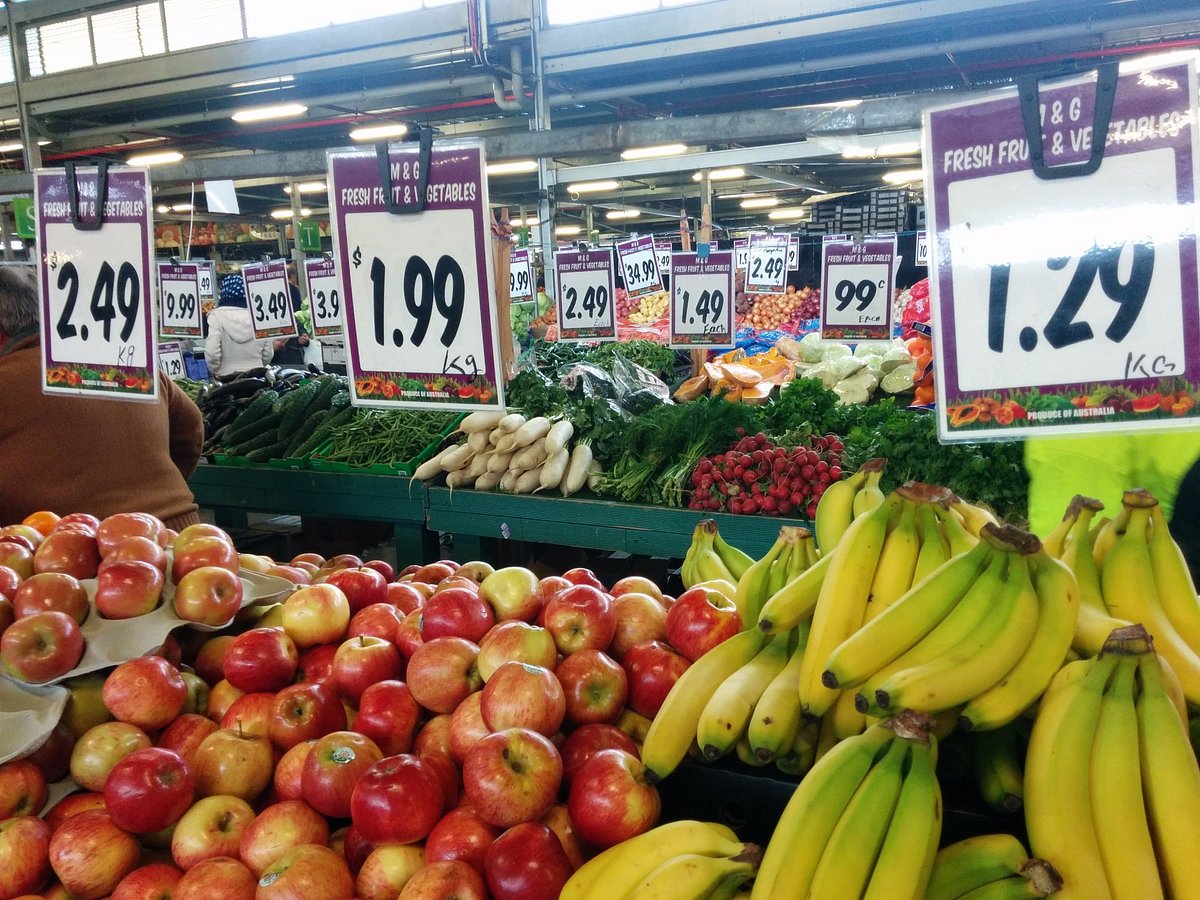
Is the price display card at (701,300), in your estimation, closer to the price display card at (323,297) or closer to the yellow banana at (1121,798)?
the price display card at (323,297)

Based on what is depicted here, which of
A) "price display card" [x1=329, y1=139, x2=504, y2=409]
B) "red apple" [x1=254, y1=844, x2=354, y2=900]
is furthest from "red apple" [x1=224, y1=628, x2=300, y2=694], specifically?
"price display card" [x1=329, y1=139, x2=504, y2=409]

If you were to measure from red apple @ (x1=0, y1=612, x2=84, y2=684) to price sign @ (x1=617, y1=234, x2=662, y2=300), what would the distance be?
235 inches

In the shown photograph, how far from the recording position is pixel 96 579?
2.22 metres

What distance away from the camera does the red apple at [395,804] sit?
4.83ft

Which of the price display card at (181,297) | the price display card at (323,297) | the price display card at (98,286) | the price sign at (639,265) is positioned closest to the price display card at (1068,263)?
the price display card at (98,286)

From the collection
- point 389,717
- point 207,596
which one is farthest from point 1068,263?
point 207,596

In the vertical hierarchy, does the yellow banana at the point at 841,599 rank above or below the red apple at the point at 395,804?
above

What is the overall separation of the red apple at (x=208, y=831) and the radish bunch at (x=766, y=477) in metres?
2.85

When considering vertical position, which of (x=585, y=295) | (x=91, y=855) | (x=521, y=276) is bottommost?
(x=91, y=855)

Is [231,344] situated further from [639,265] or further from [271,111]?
[639,265]

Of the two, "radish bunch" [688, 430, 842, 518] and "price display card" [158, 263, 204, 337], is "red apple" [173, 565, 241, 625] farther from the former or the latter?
"price display card" [158, 263, 204, 337]

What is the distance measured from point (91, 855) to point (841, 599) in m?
1.49

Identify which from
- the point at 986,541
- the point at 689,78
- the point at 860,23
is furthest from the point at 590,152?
the point at 689,78

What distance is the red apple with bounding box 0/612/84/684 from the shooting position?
6.35ft
